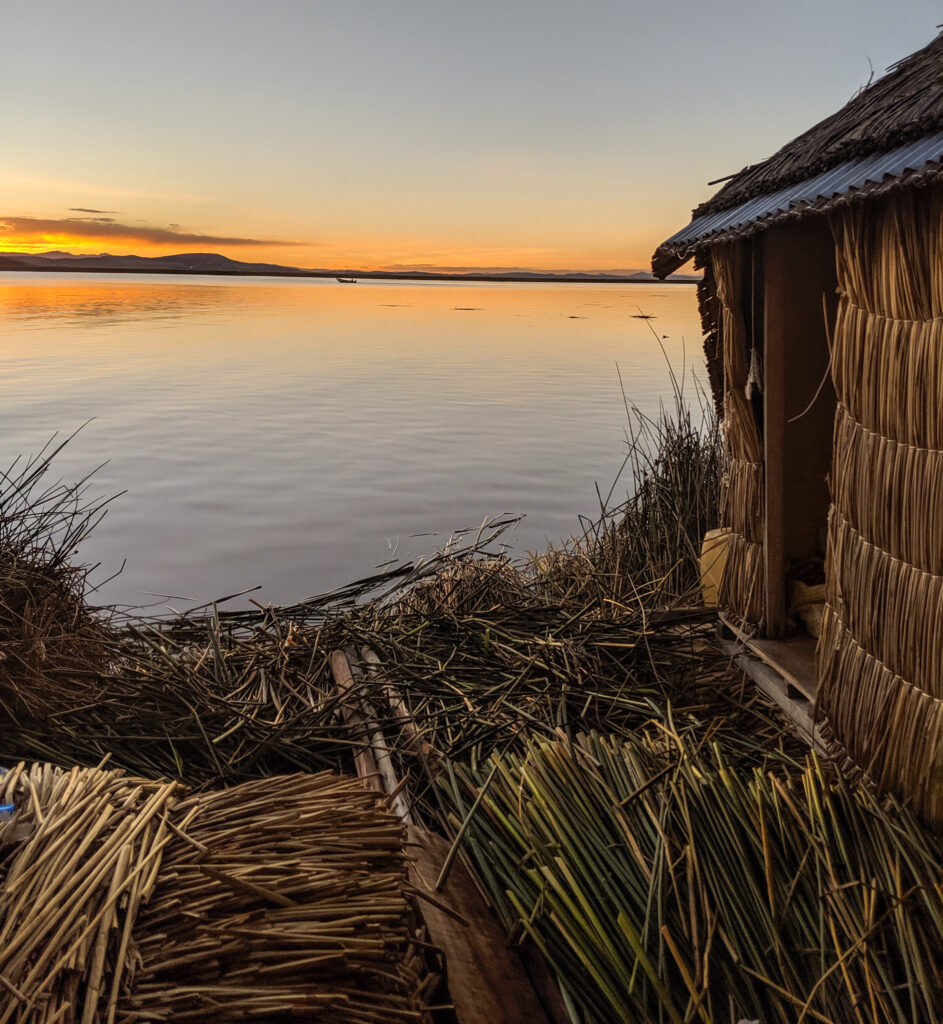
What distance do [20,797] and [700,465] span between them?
5.11 m

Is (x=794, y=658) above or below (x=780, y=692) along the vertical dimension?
above

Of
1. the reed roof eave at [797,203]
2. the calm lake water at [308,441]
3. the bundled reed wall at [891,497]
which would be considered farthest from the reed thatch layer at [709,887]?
the calm lake water at [308,441]

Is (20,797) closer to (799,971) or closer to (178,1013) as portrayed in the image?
(178,1013)

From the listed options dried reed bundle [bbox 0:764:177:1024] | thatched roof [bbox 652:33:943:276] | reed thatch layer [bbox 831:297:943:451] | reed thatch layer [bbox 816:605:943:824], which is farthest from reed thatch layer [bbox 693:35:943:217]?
dried reed bundle [bbox 0:764:177:1024]

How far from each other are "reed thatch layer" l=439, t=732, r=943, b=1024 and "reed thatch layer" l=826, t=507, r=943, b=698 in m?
0.43

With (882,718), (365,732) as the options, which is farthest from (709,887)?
(365,732)

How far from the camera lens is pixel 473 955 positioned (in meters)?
2.19

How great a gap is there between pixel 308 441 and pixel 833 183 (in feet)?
46.0

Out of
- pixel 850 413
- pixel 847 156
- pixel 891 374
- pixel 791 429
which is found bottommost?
pixel 791 429

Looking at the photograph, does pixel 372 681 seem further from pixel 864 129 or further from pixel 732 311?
pixel 864 129

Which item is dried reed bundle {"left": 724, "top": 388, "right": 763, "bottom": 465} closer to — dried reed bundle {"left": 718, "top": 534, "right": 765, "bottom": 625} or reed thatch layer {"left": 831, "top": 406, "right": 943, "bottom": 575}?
dried reed bundle {"left": 718, "top": 534, "right": 765, "bottom": 625}

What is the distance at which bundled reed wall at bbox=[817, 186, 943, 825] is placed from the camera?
257cm

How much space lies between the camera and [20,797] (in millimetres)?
1749

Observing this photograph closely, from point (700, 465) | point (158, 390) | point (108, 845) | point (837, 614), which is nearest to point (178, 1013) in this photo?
point (108, 845)
